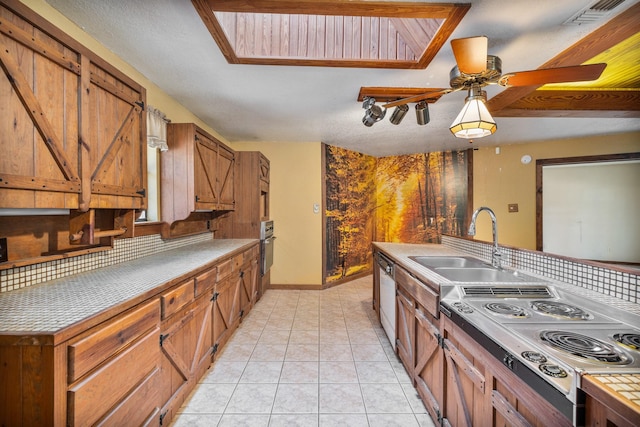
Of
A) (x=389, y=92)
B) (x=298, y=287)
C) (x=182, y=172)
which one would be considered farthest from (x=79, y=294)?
(x=298, y=287)

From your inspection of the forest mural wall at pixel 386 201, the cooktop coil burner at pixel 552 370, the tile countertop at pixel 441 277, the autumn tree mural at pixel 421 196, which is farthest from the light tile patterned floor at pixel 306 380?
the autumn tree mural at pixel 421 196

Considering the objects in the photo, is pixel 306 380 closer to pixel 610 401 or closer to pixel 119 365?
pixel 119 365

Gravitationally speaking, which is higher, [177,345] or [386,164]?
[386,164]

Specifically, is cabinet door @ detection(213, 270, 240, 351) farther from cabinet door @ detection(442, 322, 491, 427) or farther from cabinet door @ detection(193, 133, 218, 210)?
cabinet door @ detection(442, 322, 491, 427)

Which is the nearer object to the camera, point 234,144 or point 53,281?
point 53,281

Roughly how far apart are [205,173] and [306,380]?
2.19 m

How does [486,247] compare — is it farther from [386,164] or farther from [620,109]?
[386,164]

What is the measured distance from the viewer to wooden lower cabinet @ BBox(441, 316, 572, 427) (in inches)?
33.5

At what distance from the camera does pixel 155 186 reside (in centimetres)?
265

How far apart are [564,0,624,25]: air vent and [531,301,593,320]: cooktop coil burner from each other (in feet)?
5.37

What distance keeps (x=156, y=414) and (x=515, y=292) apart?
204 centimetres

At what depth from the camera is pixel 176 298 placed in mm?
1689

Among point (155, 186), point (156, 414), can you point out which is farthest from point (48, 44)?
point (156, 414)

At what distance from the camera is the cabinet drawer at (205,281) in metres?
2.00
